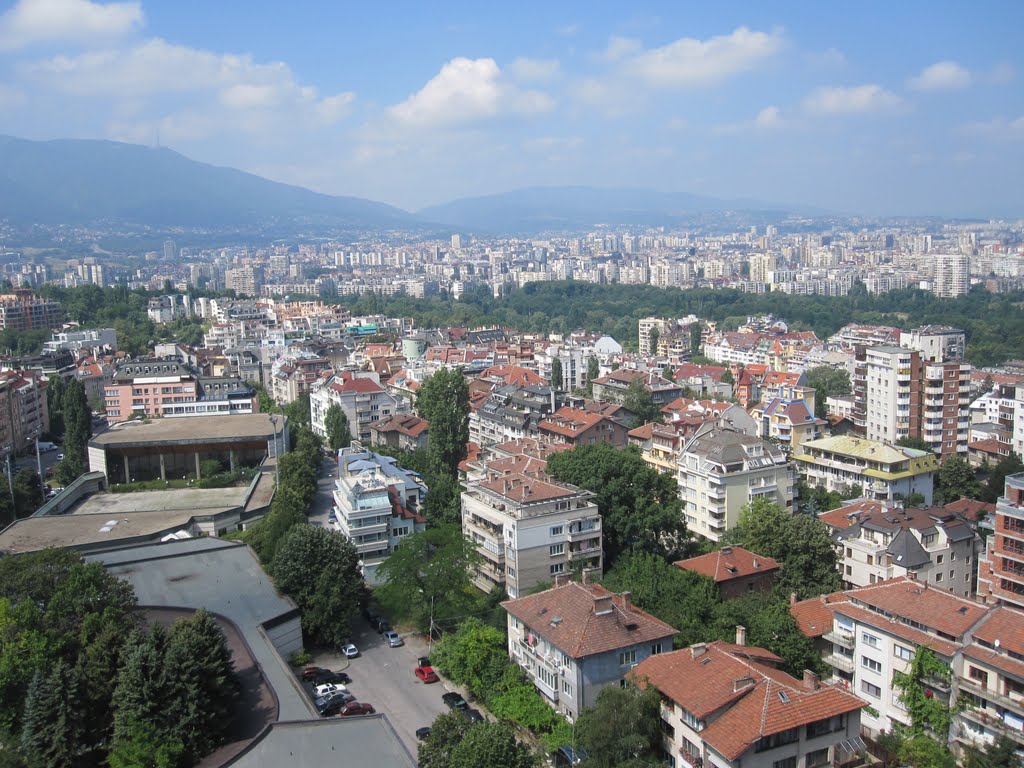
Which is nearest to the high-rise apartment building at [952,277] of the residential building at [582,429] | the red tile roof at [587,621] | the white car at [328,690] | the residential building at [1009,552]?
the residential building at [582,429]

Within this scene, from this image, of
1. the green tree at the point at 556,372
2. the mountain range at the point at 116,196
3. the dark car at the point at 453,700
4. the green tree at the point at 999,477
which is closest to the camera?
the dark car at the point at 453,700

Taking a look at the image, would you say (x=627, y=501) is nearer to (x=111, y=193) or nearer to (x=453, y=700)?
(x=453, y=700)

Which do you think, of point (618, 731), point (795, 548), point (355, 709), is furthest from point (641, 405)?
point (618, 731)

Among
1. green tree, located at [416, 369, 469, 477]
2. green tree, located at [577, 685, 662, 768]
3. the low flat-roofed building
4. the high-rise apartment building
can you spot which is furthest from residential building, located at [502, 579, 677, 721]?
the high-rise apartment building

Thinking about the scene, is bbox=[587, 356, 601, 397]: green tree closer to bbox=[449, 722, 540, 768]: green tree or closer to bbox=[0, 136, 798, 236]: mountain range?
bbox=[449, 722, 540, 768]: green tree

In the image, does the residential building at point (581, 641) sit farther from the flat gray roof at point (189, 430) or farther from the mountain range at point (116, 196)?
the mountain range at point (116, 196)
